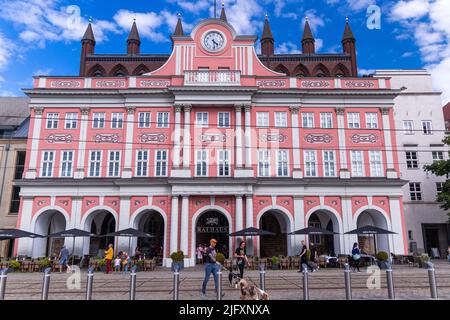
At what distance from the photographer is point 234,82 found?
3011 cm

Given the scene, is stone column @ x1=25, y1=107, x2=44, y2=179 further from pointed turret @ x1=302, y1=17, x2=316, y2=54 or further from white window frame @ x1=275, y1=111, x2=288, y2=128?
pointed turret @ x1=302, y1=17, x2=316, y2=54

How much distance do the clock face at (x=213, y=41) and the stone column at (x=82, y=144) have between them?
11682 mm

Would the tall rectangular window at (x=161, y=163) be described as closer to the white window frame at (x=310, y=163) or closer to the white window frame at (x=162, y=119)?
the white window frame at (x=162, y=119)

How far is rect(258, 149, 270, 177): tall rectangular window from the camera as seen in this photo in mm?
29581

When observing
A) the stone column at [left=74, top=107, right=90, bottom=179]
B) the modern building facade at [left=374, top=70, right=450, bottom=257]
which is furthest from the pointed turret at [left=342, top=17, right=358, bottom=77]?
the stone column at [left=74, top=107, right=90, bottom=179]

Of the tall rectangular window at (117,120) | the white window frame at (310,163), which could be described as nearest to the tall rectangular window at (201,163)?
the tall rectangular window at (117,120)

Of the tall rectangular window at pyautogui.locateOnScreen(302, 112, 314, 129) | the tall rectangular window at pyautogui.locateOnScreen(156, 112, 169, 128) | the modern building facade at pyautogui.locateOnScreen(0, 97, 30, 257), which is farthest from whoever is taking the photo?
the modern building facade at pyautogui.locateOnScreen(0, 97, 30, 257)

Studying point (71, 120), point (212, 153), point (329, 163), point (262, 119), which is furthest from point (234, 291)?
point (71, 120)

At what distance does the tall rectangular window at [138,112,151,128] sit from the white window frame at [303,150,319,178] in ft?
44.0

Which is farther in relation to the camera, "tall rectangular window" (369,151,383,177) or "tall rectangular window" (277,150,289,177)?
"tall rectangular window" (369,151,383,177)

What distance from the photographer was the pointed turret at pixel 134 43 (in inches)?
1679
